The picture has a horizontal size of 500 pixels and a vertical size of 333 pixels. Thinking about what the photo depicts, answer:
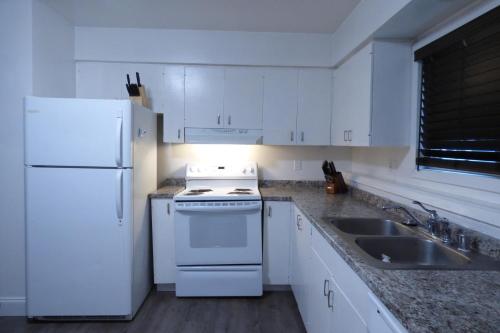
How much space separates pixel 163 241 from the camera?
2.57 metres

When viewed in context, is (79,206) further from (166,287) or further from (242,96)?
(242,96)

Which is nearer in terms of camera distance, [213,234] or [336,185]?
[213,234]

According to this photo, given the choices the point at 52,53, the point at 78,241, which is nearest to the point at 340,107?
the point at 78,241

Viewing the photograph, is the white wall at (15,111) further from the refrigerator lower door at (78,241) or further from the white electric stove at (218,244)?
the white electric stove at (218,244)

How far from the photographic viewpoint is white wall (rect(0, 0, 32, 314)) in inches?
84.3

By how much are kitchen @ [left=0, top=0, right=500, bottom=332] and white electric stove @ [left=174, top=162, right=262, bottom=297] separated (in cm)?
1

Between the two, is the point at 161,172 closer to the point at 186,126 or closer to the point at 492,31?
the point at 186,126

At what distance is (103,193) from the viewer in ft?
6.87

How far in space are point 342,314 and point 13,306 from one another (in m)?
2.54

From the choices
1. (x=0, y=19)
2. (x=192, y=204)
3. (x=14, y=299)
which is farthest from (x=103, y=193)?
(x=0, y=19)

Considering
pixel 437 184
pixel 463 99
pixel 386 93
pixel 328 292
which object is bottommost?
pixel 328 292

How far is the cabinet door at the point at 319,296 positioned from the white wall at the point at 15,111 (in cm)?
226

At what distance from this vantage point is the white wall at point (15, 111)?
2141mm

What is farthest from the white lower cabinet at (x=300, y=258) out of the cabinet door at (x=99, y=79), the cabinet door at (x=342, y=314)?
the cabinet door at (x=99, y=79)
